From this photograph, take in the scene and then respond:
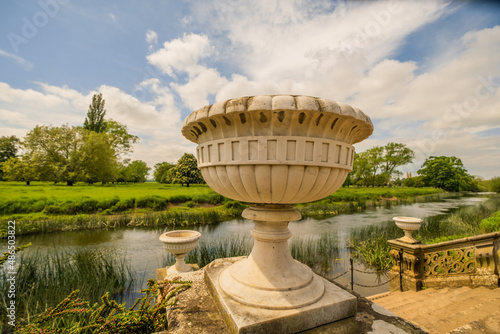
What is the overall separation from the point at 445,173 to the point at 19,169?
56.8 meters

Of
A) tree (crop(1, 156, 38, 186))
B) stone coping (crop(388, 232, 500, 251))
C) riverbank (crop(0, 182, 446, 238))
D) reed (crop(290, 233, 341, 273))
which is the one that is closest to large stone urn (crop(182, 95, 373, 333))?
stone coping (crop(388, 232, 500, 251))

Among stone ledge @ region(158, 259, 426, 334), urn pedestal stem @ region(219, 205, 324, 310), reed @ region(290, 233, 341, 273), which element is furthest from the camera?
reed @ region(290, 233, 341, 273)

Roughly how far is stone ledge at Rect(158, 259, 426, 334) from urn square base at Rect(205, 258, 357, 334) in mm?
48

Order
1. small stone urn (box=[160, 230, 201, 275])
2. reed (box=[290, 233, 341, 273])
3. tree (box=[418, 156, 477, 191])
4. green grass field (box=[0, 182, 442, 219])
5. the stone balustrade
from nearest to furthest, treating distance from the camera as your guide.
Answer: small stone urn (box=[160, 230, 201, 275]), the stone balustrade, reed (box=[290, 233, 341, 273]), green grass field (box=[0, 182, 442, 219]), tree (box=[418, 156, 477, 191])

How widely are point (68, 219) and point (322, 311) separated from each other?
1168 centimetres

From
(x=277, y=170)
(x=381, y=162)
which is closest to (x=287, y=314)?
(x=277, y=170)

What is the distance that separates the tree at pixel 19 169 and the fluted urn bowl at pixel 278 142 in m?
17.2

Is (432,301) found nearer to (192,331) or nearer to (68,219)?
(192,331)

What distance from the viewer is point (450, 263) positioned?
11.4ft

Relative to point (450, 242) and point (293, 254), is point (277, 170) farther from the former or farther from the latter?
point (293, 254)

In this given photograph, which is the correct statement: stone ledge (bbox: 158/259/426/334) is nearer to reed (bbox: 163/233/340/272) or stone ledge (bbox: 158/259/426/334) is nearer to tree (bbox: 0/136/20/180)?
reed (bbox: 163/233/340/272)

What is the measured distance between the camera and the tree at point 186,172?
29.0 meters

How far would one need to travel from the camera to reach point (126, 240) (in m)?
8.19

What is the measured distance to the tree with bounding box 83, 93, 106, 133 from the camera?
80.4 feet
